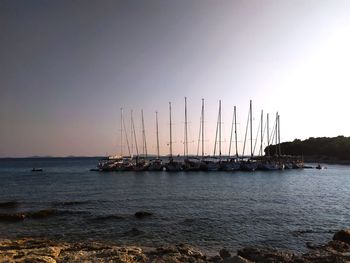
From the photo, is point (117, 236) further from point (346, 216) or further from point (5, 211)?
point (346, 216)

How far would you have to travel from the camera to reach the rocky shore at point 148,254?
1931 centimetres

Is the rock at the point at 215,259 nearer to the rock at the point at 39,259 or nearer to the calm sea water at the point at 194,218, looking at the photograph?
the calm sea water at the point at 194,218

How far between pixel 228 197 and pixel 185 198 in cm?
553

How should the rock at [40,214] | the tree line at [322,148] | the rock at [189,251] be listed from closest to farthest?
the rock at [189,251], the rock at [40,214], the tree line at [322,148]

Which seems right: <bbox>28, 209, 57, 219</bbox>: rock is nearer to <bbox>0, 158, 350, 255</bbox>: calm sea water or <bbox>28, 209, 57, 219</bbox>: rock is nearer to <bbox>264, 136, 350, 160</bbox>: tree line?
<bbox>0, 158, 350, 255</bbox>: calm sea water

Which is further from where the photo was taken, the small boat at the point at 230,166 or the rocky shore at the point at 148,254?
the small boat at the point at 230,166

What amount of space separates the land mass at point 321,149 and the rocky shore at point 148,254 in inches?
5116

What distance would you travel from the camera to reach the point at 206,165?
100 metres

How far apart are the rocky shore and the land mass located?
12994 centimetres

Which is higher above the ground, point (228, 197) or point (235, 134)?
point (235, 134)

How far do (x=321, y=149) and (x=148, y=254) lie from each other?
17214 centimetres

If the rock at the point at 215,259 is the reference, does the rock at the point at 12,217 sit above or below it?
above

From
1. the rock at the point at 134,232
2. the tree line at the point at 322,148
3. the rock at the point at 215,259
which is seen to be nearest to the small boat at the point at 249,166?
the tree line at the point at 322,148

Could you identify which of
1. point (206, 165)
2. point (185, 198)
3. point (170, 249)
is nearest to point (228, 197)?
point (185, 198)
